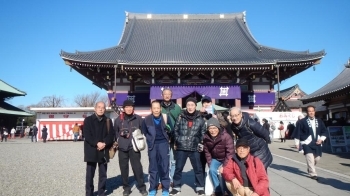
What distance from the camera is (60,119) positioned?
19.5 metres

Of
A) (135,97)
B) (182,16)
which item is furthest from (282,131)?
(182,16)

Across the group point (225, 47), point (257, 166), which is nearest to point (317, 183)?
point (257, 166)

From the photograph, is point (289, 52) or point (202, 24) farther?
point (202, 24)

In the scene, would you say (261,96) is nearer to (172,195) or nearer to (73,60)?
(73,60)

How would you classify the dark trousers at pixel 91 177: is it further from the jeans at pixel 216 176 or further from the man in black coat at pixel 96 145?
the jeans at pixel 216 176

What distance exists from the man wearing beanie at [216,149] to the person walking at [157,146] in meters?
0.73

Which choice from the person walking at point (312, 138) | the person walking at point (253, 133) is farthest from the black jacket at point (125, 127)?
the person walking at point (312, 138)

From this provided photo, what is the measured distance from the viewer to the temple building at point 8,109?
27.8 meters

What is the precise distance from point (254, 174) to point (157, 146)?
1982 millimetres

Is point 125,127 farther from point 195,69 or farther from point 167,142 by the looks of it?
point 195,69

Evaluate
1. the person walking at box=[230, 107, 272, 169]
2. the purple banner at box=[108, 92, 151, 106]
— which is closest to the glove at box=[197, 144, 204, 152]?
the person walking at box=[230, 107, 272, 169]

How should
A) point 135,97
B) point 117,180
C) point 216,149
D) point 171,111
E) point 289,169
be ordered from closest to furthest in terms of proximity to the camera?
point 216,149
point 171,111
point 117,180
point 289,169
point 135,97

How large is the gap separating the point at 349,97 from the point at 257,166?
45.8 ft

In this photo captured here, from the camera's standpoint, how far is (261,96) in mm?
Answer: 18281
